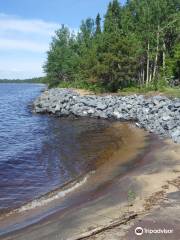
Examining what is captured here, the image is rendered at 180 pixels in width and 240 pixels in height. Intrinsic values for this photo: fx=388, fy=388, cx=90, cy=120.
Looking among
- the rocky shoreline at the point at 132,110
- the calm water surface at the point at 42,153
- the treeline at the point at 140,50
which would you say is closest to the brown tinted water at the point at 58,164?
the calm water surface at the point at 42,153

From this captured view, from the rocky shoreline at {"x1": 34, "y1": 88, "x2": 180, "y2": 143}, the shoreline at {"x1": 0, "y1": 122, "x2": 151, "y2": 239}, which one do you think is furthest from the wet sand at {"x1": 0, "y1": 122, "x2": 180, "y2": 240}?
the rocky shoreline at {"x1": 34, "y1": 88, "x2": 180, "y2": 143}

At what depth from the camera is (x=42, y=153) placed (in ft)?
72.4

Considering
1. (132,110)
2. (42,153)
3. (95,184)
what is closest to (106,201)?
(95,184)

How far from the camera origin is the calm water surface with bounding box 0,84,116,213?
50.8 ft

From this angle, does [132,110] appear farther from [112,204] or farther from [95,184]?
[112,204]

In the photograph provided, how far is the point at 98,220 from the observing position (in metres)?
10.4

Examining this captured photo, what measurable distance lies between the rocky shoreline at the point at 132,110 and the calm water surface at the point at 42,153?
2099 mm

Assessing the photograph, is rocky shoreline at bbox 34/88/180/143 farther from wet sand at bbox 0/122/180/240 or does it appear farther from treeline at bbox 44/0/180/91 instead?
treeline at bbox 44/0/180/91

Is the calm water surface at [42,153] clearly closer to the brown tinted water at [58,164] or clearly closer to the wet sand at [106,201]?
the brown tinted water at [58,164]

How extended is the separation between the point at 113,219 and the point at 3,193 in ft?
19.4

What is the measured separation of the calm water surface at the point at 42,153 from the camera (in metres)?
15.5

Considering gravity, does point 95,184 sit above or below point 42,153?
above

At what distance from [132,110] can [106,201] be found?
21.1 metres

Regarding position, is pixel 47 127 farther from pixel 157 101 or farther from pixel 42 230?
pixel 42 230
